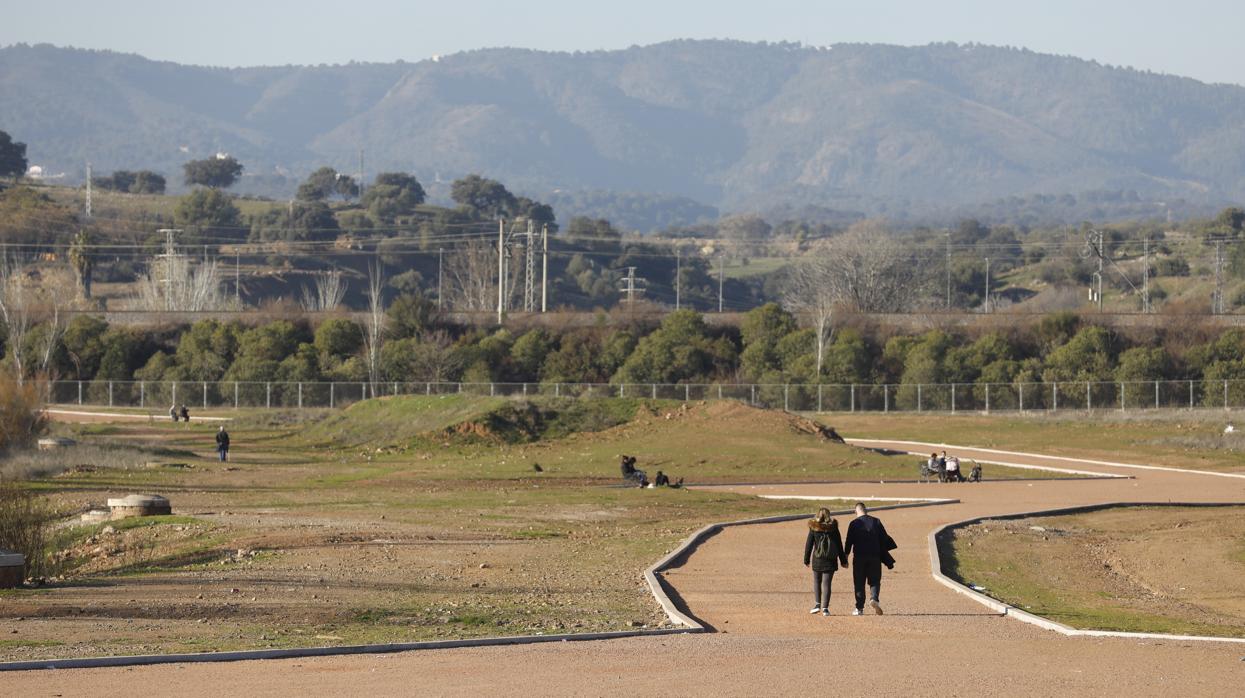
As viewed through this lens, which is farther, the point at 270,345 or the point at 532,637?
the point at 270,345

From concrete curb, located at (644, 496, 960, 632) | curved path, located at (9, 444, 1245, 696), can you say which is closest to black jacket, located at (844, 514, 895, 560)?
curved path, located at (9, 444, 1245, 696)

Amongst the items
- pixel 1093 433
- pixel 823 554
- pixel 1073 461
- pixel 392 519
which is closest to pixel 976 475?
pixel 1073 461

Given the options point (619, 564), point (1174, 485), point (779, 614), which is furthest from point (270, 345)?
point (779, 614)

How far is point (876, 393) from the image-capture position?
248 feet

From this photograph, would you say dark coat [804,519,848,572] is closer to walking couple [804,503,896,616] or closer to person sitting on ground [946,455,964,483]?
walking couple [804,503,896,616]

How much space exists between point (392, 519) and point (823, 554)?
48.7 feet

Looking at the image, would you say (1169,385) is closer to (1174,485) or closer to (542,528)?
(1174,485)

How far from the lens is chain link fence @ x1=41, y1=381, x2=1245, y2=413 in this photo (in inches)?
2945

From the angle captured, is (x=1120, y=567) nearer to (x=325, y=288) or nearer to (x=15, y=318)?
(x=15, y=318)

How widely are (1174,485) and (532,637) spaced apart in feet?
108

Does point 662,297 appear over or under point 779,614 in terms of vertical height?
over

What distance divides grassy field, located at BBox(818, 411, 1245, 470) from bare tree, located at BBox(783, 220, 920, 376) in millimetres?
35653

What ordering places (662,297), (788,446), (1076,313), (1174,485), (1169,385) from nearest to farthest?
(1174,485), (788,446), (1169,385), (1076,313), (662,297)

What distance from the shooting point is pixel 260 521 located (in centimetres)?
3262
